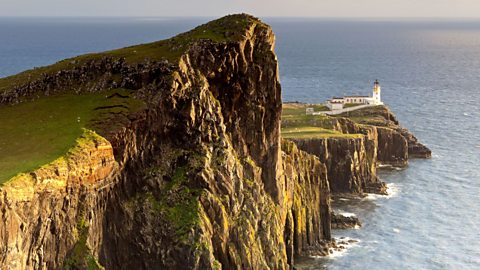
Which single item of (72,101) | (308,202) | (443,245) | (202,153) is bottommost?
(443,245)

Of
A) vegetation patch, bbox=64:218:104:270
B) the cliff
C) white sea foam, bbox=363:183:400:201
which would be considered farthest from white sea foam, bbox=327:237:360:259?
vegetation patch, bbox=64:218:104:270

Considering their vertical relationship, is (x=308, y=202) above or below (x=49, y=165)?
below

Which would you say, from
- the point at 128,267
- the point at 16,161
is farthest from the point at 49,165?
the point at 128,267

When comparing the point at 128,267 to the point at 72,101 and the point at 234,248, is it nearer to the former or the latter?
the point at 234,248

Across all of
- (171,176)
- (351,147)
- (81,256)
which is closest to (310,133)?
(351,147)

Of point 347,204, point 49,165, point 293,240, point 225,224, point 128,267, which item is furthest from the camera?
point 347,204

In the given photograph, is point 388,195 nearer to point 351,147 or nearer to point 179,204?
point 351,147
